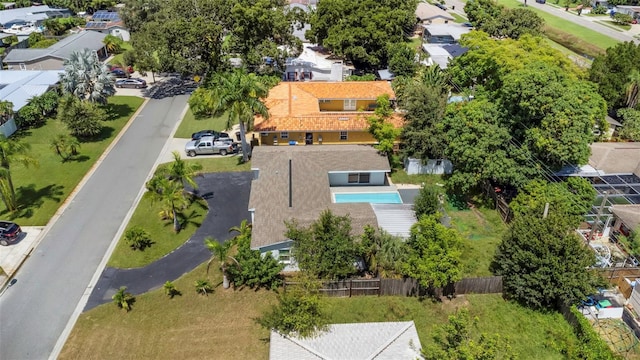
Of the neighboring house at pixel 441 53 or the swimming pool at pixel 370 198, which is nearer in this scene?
the swimming pool at pixel 370 198

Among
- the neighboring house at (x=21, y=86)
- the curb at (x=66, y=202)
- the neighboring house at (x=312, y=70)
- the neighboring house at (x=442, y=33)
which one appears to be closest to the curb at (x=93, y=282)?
the curb at (x=66, y=202)

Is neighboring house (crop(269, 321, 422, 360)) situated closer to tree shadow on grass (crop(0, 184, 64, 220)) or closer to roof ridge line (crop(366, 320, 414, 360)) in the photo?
roof ridge line (crop(366, 320, 414, 360))

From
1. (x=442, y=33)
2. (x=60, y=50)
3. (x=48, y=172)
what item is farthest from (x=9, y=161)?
(x=442, y=33)

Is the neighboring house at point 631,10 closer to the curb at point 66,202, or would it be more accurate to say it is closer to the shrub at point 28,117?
the curb at point 66,202

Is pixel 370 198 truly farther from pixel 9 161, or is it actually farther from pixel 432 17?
pixel 432 17

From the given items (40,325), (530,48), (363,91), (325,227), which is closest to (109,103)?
(363,91)

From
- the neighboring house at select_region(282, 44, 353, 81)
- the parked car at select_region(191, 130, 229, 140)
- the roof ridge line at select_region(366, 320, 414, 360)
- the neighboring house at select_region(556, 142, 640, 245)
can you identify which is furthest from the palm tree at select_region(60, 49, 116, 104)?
the neighboring house at select_region(556, 142, 640, 245)
